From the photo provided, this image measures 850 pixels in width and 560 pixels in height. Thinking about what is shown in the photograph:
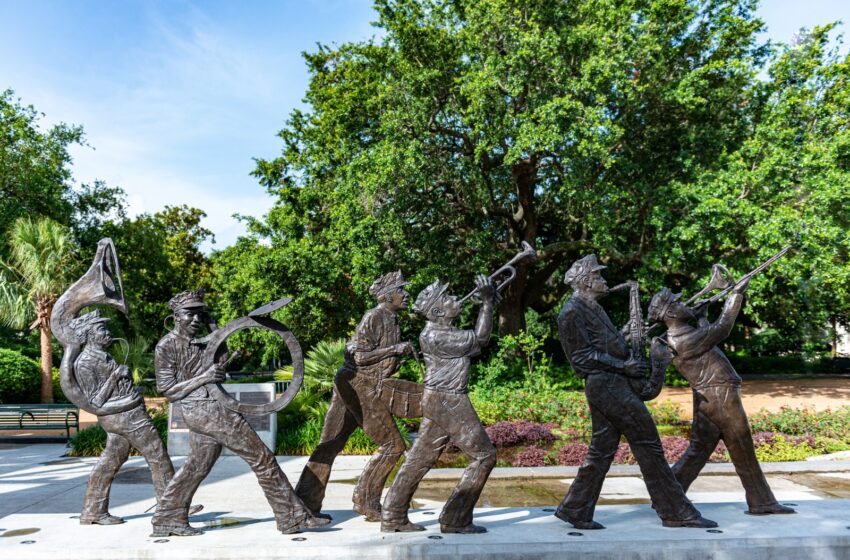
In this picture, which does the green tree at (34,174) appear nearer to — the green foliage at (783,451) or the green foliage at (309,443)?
the green foliage at (309,443)

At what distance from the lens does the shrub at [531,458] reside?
968cm

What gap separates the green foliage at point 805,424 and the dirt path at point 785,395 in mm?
2378

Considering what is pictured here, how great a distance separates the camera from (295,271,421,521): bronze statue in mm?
6102

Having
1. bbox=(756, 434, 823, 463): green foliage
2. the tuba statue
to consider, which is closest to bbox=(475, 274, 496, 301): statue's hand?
the tuba statue

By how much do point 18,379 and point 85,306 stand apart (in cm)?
1488

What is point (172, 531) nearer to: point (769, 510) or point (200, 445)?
point (200, 445)

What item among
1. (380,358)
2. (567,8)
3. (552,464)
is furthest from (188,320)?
(567,8)

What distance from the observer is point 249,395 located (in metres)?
11.2

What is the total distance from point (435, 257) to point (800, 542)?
11.9m

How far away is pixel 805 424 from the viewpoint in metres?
11.5

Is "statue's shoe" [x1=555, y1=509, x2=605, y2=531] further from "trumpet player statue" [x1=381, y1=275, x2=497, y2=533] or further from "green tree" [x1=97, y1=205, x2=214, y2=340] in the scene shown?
"green tree" [x1=97, y1=205, x2=214, y2=340]

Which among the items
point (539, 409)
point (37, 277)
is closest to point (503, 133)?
point (539, 409)

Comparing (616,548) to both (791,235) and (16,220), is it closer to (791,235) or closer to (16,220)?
(791,235)

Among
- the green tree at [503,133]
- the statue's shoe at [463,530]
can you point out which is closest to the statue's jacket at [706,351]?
the statue's shoe at [463,530]
